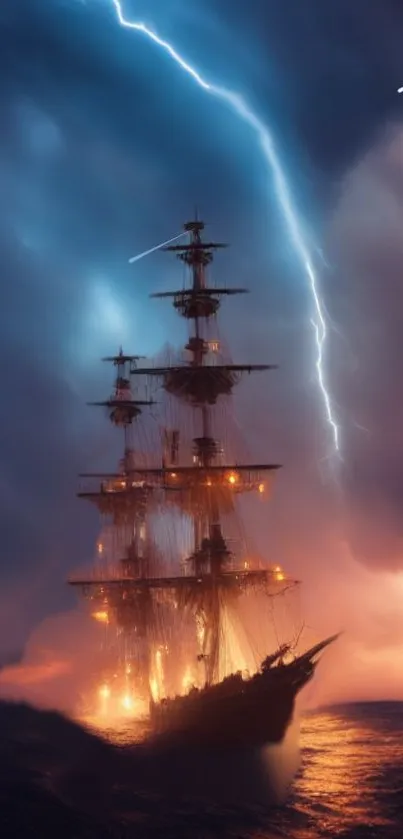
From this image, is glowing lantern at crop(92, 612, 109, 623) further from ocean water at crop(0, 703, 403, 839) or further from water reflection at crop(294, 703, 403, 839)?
water reflection at crop(294, 703, 403, 839)

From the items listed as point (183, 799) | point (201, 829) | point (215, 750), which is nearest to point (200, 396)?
point (215, 750)

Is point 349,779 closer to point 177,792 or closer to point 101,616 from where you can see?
point 177,792

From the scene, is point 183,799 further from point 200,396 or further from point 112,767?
point 200,396

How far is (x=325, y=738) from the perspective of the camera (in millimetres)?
50344

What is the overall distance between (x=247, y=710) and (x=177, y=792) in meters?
6.96

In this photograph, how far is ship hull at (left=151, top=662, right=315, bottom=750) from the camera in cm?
4031

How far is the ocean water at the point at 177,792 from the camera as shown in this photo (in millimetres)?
28047

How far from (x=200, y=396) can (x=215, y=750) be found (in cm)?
1961

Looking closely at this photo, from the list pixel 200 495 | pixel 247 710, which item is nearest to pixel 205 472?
pixel 200 495

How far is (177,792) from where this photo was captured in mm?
34125

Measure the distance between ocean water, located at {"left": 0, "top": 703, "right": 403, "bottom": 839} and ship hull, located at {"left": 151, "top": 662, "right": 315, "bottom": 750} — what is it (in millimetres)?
1123

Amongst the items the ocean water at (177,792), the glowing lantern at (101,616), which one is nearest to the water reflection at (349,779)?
the ocean water at (177,792)

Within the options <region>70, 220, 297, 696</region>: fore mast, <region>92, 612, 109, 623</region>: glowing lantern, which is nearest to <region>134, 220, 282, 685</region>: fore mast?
<region>70, 220, 297, 696</region>: fore mast

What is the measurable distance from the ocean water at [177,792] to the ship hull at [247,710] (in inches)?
44.2
